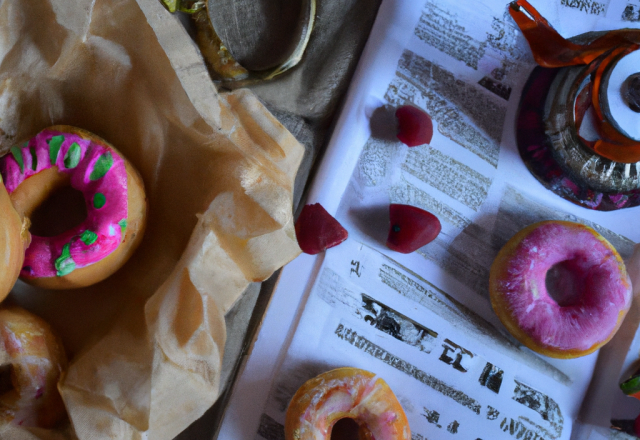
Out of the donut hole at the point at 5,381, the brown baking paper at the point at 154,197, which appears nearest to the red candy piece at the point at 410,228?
the brown baking paper at the point at 154,197

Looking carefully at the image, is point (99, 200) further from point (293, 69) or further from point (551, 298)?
point (551, 298)

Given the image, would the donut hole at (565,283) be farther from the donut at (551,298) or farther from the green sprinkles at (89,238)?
the green sprinkles at (89,238)

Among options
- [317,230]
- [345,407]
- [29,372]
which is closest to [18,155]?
[29,372]

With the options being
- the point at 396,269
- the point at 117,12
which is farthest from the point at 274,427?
the point at 117,12

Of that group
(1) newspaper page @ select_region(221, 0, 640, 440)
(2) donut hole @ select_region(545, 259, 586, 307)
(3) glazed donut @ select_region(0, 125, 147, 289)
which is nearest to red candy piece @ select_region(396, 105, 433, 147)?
(1) newspaper page @ select_region(221, 0, 640, 440)

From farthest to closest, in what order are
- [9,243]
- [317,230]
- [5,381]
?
[317,230] → [5,381] → [9,243]

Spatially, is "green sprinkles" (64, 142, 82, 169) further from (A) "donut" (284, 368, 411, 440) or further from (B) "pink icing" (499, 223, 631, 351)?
(B) "pink icing" (499, 223, 631, 351)
